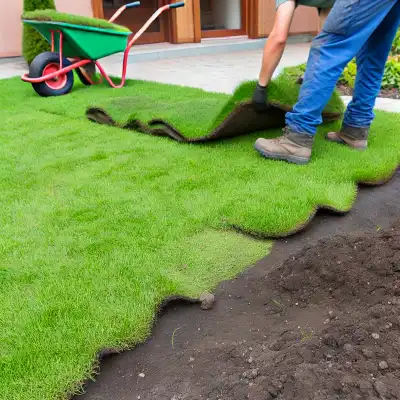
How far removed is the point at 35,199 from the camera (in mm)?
2926

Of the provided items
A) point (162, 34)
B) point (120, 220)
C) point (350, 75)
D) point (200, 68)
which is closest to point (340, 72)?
point (120, 220)

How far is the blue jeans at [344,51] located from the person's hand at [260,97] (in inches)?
7.8

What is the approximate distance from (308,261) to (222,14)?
11421 millimetres

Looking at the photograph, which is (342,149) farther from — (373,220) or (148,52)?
(148,52)

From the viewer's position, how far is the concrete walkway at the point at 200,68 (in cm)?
714

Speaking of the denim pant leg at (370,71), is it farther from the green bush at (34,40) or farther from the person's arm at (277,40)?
the green bush at (34,40)

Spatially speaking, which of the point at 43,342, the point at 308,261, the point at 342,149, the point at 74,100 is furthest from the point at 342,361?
the point at 74,100

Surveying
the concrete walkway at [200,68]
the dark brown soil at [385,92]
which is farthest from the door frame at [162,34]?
the dark brown soil at [385,92]

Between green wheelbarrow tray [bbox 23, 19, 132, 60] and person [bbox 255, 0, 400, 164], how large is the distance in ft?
11.1

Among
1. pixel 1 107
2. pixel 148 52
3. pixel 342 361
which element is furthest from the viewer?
pixel 148 52

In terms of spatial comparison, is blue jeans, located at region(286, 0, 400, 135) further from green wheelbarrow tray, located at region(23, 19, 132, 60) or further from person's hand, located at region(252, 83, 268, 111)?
green wheelbarrow tray, located at region(23, 19, 132, 60)

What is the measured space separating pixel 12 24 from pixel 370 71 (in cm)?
772

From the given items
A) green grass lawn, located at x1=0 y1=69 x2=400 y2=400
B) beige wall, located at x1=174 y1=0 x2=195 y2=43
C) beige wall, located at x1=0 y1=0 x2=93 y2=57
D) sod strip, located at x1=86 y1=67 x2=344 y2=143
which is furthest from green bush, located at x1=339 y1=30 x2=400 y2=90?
beige wall, located at x1=0 y1=0 x2=93 y2=57

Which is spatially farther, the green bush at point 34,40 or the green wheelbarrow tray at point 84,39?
the green bush at point 34,40
